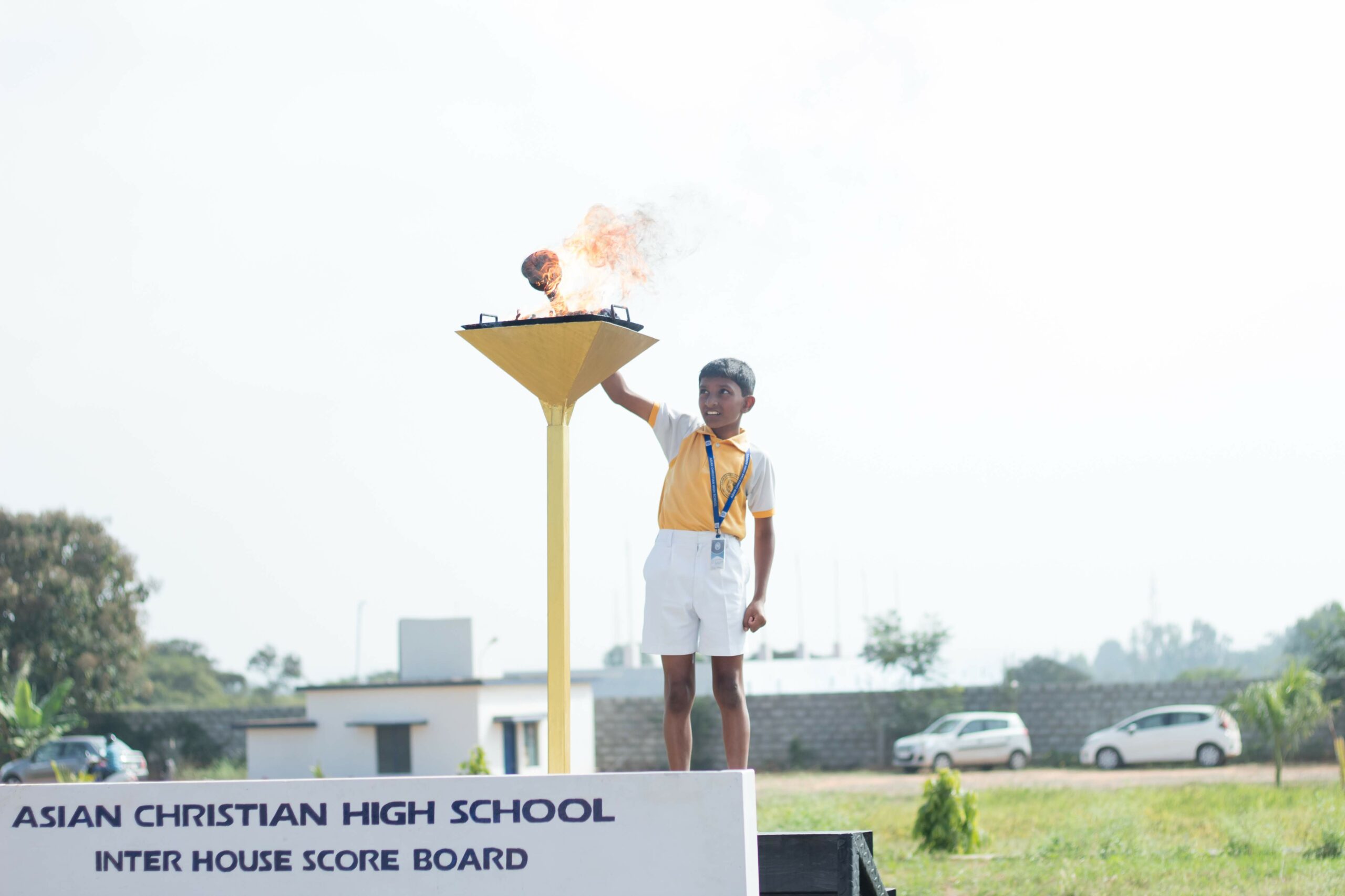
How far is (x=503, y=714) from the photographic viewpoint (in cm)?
2498

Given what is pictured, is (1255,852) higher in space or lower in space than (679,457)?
lower

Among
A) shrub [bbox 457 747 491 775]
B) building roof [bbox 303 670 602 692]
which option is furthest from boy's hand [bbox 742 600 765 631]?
building roof [bbox 303 670 602 692]

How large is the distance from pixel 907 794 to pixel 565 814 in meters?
16.3

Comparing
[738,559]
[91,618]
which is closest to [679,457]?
[738,559]

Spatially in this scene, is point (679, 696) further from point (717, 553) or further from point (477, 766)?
point (477, 766)

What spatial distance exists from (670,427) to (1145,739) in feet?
71.7

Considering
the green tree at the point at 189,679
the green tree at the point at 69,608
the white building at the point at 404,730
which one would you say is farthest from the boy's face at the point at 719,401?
the green tree at the point at 189,679

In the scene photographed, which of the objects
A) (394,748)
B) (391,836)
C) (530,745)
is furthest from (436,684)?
(391,836)

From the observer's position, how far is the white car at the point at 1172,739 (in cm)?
2409

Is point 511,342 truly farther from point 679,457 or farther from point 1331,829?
point 1331,829

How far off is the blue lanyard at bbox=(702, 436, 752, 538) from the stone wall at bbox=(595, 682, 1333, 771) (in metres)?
21.8

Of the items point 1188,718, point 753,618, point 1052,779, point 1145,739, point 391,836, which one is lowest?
point 1052,779

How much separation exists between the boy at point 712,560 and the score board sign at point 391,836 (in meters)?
1.20

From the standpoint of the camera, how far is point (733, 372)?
5254mm
